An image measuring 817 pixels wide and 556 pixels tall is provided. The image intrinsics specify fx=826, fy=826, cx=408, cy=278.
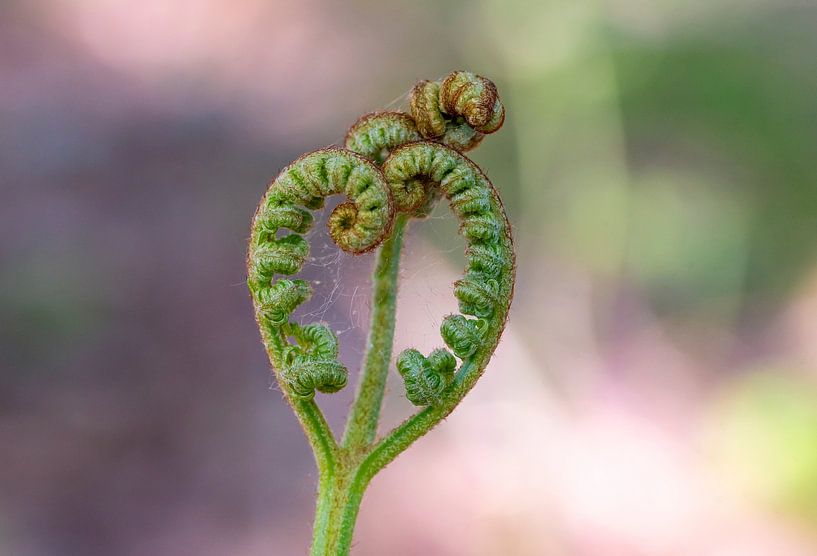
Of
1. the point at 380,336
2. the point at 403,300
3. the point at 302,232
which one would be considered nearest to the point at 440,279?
the point at 403,300

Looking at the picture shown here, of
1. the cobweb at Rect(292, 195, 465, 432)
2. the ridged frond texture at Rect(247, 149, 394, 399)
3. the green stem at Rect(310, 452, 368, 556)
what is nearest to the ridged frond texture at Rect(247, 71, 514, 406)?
the ridged frond texture at Rect(247, 149, 394, 399)

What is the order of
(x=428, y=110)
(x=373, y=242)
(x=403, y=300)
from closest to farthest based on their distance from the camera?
(x=373, y=242) < (x=428, y=110) < (x=403, y=300)

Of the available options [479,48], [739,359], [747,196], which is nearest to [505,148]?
[479,48]

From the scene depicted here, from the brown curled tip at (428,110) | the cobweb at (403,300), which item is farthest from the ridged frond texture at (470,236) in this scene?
the cobweb at (403,300)

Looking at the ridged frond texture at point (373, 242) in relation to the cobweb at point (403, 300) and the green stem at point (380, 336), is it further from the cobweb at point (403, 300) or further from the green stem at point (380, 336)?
the cobweb at point (403, 300)

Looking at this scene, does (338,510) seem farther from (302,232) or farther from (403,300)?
(403,300)

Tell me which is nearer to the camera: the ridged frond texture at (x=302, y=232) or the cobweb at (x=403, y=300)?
the ridged frond texture at (x=302, y=232)

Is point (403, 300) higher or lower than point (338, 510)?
higher
